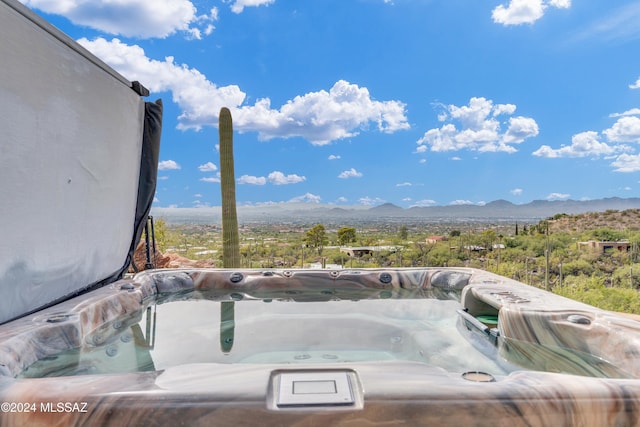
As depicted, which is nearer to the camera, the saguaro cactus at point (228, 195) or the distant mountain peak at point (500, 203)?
the saguaro cactus at point (228, 195)

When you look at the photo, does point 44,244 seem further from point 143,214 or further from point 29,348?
point 143,214

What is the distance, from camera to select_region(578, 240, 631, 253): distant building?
5.22 meters

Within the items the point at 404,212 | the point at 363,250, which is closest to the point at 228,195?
the point at 363,250

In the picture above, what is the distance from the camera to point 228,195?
16.1ft

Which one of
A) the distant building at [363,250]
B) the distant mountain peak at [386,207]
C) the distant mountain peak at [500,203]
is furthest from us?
the distant mountain peak at [386,207]

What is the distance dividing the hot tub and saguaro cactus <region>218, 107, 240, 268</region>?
1335mm

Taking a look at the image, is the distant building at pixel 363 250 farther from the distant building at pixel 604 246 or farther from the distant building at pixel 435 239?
the distant building at pixel 604 246

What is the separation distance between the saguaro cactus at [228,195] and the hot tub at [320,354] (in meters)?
1.33

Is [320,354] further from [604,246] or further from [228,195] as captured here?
[604,246]

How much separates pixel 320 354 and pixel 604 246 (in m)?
4.85

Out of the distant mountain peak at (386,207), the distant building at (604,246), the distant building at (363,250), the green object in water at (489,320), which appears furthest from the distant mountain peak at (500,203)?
the green object in water at (489,320)

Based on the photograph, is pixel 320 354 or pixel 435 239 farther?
pixel 435 239

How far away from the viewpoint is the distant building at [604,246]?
17.1 ft

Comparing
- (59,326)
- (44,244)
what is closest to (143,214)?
(44,244)
